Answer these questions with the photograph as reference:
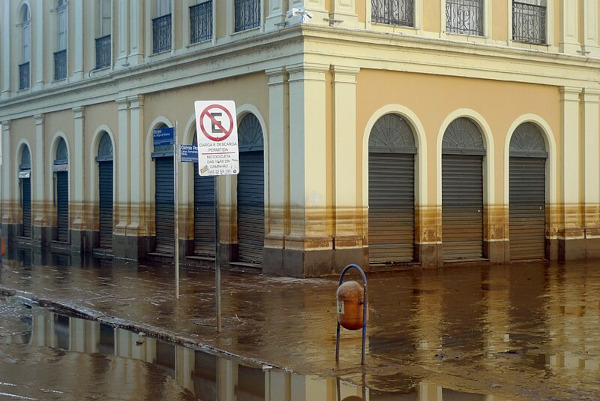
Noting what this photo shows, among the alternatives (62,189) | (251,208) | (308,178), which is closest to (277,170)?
(308,178)

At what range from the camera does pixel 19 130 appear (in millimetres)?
32719

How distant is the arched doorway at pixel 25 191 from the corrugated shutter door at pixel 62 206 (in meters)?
2.64

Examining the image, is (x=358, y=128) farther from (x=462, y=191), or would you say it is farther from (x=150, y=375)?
(x=150, y=375)

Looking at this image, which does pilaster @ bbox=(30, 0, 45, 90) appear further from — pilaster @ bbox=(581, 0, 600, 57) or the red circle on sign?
the red circle on sign

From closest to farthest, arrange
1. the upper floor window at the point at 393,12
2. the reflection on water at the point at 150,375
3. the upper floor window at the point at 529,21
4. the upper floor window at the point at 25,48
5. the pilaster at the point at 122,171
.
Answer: the reflection on water at the point at 150,375 < the upper floor window at the point at 393,12 < the upper floor window at the point at 529,21 < the pilaster at the point at 122,171 < the upper floor window at the point at 25,48

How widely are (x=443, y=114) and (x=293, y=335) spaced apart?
1033cm

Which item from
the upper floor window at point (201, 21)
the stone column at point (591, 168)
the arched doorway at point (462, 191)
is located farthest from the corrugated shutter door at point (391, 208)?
the stone column at point (591, 168)

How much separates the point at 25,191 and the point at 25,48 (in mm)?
5000

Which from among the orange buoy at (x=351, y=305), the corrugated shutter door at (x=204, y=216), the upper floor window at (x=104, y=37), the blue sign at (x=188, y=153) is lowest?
the orange buoy at (x=351, y=305)

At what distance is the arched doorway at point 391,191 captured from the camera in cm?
2009

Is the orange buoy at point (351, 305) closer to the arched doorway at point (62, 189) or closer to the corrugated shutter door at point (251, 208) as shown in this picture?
the corrugated shutter door at point (251, 208)

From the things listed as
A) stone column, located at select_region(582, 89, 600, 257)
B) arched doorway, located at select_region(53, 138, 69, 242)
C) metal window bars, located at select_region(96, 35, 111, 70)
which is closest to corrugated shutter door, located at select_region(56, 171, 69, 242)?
arched doorway, located at select_region(53, 138, 69, 242)

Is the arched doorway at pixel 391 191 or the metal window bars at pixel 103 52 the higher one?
the metal window bars at pixel 103 52

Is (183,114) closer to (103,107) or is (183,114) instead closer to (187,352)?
(103,107)
